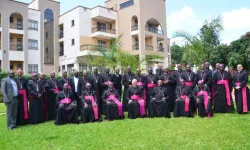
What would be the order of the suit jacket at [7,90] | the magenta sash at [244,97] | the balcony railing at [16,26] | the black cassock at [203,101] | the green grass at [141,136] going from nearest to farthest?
the green grass at [141,136] < the suit jacket at [7,90] < the black cassock at [203,101] < the magenta sash at [244,97] < the balcony railing at [16,26]

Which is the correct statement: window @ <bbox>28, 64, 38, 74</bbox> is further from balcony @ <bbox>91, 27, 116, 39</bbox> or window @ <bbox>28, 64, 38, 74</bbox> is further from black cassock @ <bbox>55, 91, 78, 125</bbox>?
black cassock @ <bbox>55, 91, 78, 125</bbox>

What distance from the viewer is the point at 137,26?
32.8 m

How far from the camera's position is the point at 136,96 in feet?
35.9

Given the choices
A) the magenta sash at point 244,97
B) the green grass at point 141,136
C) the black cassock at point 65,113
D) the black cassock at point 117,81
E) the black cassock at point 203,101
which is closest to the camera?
the green grass at point 141,136

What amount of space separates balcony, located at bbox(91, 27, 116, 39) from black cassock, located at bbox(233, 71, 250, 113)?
942 inches

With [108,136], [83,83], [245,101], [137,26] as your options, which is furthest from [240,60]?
[108,136]

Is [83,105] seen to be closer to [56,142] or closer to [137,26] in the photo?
[56,142]

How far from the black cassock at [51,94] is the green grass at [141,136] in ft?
6.23

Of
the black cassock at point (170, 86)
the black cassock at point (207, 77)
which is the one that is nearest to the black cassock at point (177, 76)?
the black cassock at point (170, 86)

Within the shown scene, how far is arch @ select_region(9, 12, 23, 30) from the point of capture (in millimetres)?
30300

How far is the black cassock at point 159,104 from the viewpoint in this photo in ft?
34.1

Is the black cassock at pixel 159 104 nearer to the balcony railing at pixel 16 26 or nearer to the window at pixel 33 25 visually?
the balcony railing at pixel 16 26

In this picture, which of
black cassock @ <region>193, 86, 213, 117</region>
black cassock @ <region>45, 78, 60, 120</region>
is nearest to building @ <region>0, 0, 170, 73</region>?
black cassock @ <region>45, 78, 60, 120</region>

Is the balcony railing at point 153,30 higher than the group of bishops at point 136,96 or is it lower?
higher
